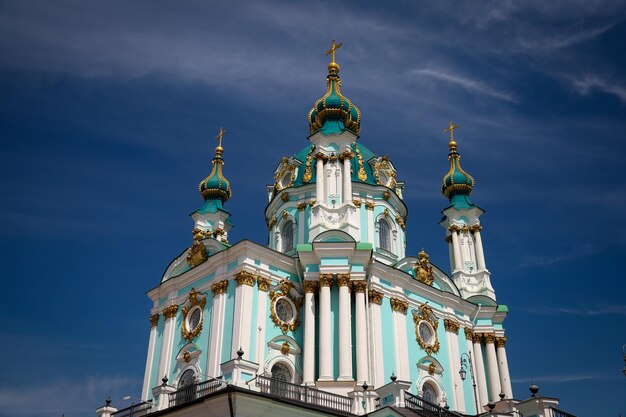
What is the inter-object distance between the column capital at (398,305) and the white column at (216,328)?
249 inches

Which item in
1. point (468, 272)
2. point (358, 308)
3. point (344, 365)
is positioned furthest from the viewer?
point (468, 272)

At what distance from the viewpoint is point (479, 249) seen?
31.8m

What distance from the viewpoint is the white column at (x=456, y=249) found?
103 feet

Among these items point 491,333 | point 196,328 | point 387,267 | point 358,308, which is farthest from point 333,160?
point 491,333

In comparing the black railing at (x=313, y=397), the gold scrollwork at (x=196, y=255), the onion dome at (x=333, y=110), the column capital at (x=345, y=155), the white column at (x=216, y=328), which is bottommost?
the black railing at (x=313, y=397)

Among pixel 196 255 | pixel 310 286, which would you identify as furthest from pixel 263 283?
pixel 196 255

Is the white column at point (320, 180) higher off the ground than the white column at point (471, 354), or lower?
higher

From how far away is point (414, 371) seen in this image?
24125 mm

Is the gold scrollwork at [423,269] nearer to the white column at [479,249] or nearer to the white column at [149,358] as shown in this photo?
the white column at [479,249]

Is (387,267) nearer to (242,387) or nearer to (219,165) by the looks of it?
(242,387)

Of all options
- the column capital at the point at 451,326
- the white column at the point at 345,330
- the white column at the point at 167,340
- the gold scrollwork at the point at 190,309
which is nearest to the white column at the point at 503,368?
the column capital at the point at 451,326

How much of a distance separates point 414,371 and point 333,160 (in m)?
8.67

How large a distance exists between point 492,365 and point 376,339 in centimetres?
793

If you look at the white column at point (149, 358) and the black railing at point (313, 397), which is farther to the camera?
the white column at point (149, 358)
